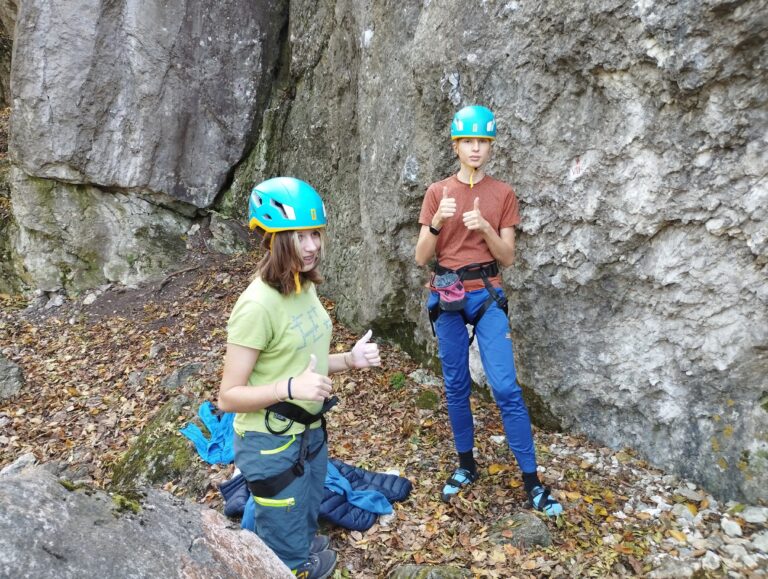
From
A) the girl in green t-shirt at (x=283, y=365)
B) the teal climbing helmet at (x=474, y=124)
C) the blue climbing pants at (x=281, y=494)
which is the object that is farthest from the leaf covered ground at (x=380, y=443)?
the teal climbing helmet at (x=474, y=124)

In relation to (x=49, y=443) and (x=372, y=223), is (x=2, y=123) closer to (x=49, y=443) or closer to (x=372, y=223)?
(x=49, y=443)

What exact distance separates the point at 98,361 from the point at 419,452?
19.3ft

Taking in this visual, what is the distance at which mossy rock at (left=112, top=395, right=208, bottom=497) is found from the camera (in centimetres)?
545

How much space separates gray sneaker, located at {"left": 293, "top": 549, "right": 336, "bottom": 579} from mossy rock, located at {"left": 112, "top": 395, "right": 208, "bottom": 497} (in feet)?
5.70

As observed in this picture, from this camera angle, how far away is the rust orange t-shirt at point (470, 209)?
4496mm

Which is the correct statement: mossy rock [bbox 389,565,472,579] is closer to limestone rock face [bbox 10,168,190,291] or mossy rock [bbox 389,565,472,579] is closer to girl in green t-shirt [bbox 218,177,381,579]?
girl in green t-shirt [bbox 218,177,381,579]

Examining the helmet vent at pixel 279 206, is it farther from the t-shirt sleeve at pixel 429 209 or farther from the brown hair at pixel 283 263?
the t-shirt sleeve at pixel 429 209

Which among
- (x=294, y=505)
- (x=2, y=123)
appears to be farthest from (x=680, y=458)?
(x=2, y=123)

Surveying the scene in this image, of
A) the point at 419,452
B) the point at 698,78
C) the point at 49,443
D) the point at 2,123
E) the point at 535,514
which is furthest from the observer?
the point at 2,123

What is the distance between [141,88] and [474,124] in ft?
27.4

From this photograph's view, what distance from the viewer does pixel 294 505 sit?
3203 millimetres

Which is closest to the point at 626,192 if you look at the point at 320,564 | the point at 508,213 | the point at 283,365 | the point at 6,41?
the point at 508,213

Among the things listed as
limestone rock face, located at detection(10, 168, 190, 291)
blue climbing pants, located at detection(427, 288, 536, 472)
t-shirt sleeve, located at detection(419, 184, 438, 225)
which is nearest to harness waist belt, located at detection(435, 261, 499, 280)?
blue climbing pants, located at detection(427, 288, 536, 472)

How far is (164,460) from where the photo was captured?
5.70 meters
